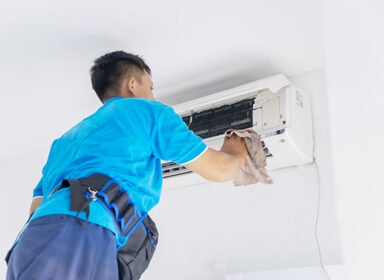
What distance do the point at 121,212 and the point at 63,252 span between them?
177mm

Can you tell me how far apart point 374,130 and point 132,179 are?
0.59m

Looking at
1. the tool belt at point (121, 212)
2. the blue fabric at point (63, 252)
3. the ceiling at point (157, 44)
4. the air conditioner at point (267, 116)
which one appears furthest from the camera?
the air conditioner at point (267, 116)

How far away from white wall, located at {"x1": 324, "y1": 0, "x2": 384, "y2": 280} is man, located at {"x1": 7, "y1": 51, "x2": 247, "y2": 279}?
0.44 metres

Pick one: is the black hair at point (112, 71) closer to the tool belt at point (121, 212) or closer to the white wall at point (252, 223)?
the tool belt at point (121, 212)

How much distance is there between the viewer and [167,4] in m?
1.51

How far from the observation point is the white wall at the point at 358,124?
767mm

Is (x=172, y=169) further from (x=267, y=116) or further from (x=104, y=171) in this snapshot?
(x=104, y=171)

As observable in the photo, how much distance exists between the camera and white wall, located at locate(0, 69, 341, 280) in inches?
66.4

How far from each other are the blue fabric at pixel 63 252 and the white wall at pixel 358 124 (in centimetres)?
51

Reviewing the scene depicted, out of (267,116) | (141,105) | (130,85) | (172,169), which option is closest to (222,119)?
(267,116)

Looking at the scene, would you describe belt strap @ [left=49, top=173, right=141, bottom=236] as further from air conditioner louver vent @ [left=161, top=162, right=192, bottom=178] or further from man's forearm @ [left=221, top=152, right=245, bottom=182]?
air conditioner louver vent @ [left=161, top=162, right=192, bottom=178]

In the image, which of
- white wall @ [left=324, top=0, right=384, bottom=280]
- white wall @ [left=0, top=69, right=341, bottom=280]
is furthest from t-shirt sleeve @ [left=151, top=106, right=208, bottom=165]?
white wall @ [left=0, top=69, right=341, bottom=280]

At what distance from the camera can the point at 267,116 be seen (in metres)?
1.69

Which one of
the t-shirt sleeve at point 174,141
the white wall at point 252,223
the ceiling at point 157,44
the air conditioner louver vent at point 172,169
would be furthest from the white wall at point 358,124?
the air conditioner louver vent at point 172,169
